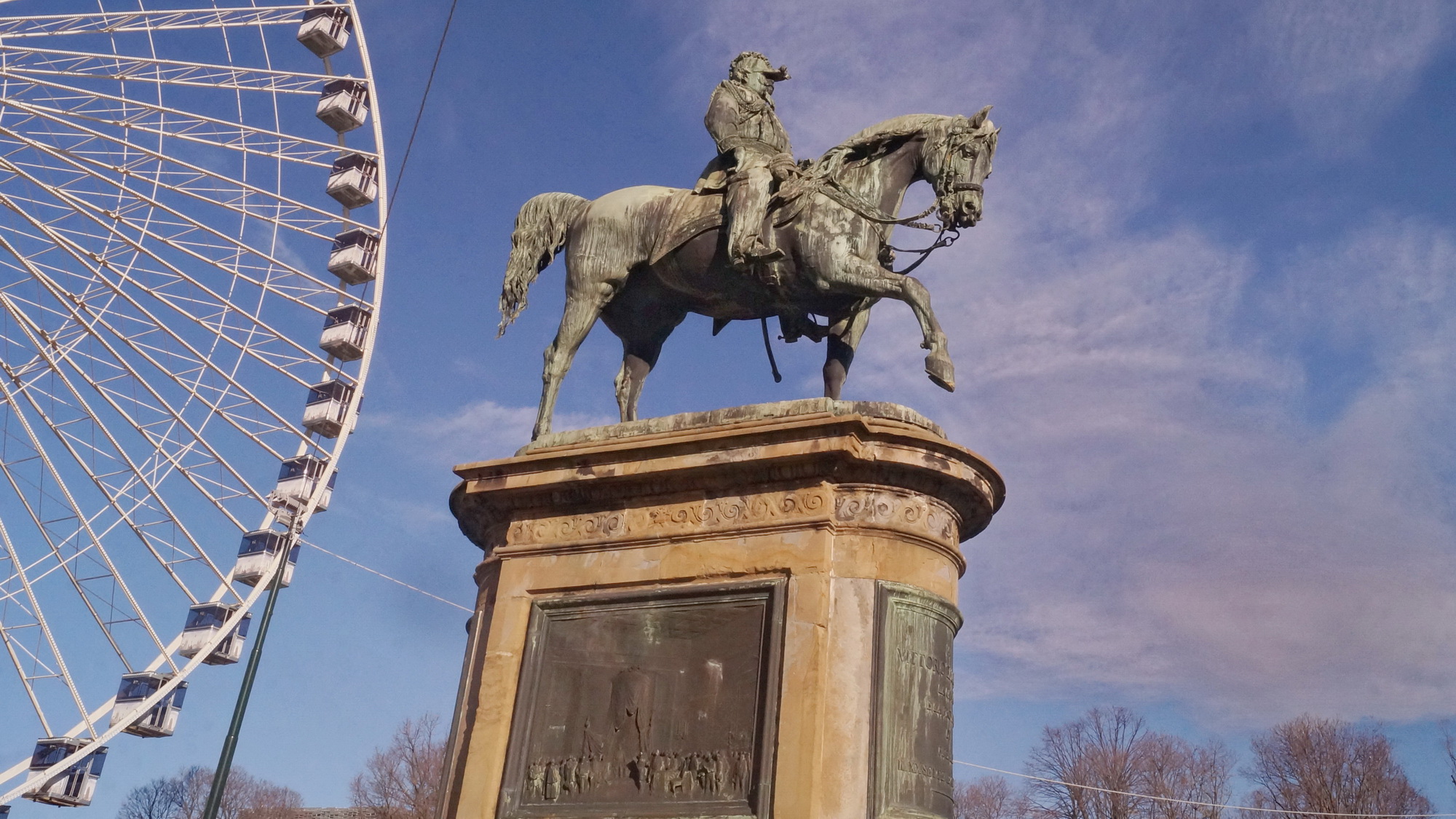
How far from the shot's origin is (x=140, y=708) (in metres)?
30.8

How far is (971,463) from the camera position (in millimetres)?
8914

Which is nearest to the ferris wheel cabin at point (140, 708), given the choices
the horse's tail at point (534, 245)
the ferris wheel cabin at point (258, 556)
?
the ferris wheel cabin at point (258, 556)

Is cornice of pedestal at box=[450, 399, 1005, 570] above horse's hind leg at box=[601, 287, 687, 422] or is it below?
below

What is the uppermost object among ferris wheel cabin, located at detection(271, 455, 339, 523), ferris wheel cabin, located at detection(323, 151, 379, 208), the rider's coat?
ferris wheel cabin, located at detection(323, 151, 379, 208)

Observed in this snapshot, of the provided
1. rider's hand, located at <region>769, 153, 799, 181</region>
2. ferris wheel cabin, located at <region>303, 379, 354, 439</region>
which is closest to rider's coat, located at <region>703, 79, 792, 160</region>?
rider's hand, located at <region>769, 153, 799, 181</region>

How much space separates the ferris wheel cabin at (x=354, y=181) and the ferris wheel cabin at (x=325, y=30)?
9.92ft

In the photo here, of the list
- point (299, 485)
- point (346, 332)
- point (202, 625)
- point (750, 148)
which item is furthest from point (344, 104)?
point (750, 148)

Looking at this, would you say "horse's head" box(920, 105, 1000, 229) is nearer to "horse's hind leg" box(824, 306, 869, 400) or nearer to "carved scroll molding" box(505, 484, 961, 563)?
"horse's hind leg" box(824, 306, 869, 400)

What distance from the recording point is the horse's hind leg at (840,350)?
10.5 meters

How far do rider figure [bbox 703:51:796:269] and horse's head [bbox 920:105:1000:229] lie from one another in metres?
1.16

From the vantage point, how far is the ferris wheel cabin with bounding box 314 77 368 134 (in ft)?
110

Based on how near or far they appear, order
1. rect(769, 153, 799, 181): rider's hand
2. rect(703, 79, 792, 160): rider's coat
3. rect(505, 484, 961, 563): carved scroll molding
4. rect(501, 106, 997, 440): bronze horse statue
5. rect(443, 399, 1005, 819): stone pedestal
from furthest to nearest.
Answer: rect(703, 79, 792, 160): rider's coat < rect(769, 153, 799, 181): rider's hand < rect(501, 106, 997, 440): bronze horse statue < rect(505, 484, 961, 563): carved scroll molding < rect(443, 399, 1005, 819): stone pedestal

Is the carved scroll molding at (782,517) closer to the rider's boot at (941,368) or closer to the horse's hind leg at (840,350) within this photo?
the rider's boot at (941,368)

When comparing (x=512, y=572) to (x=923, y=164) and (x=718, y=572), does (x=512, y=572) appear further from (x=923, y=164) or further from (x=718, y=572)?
(x=923, y=164)
